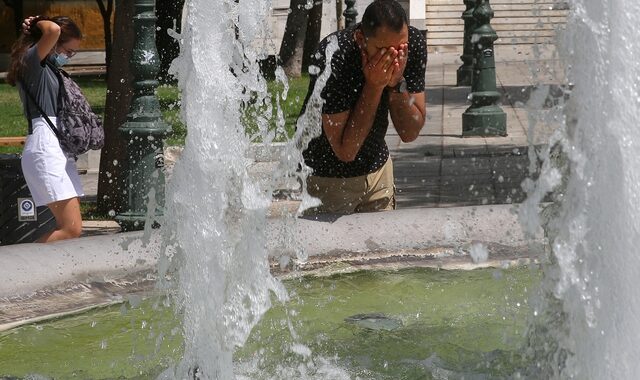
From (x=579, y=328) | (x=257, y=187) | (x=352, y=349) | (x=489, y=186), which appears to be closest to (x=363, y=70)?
(x=257, y=187)

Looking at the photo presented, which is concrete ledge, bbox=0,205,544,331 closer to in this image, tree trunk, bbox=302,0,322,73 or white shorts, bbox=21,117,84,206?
white shorts, bbox=21,117,84,206

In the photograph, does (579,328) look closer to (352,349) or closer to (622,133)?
(622,133)

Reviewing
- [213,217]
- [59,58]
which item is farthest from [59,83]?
[213,217]

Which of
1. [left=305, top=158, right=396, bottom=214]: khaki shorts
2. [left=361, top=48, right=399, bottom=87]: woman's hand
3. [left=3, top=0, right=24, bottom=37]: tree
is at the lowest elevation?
[left=3, top=0, right=24, bottom=37]: tree

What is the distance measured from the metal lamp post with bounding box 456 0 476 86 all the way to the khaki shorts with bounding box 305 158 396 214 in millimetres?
10562

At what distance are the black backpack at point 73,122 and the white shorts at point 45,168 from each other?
61 millimetres

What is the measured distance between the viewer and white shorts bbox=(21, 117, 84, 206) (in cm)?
671

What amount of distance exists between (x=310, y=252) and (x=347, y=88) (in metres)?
0.74

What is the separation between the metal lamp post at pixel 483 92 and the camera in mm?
13555

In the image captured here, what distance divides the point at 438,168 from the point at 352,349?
696cm

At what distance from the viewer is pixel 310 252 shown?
5418mm

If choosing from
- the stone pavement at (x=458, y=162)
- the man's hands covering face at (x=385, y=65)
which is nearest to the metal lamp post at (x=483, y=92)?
the stone pavement at (x=458, y=162)

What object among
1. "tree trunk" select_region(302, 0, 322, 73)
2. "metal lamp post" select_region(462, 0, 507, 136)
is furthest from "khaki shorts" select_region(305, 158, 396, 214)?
"tree trunk" select_region(302, 0, 322, 73)

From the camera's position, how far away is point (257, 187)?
480 centimetres
